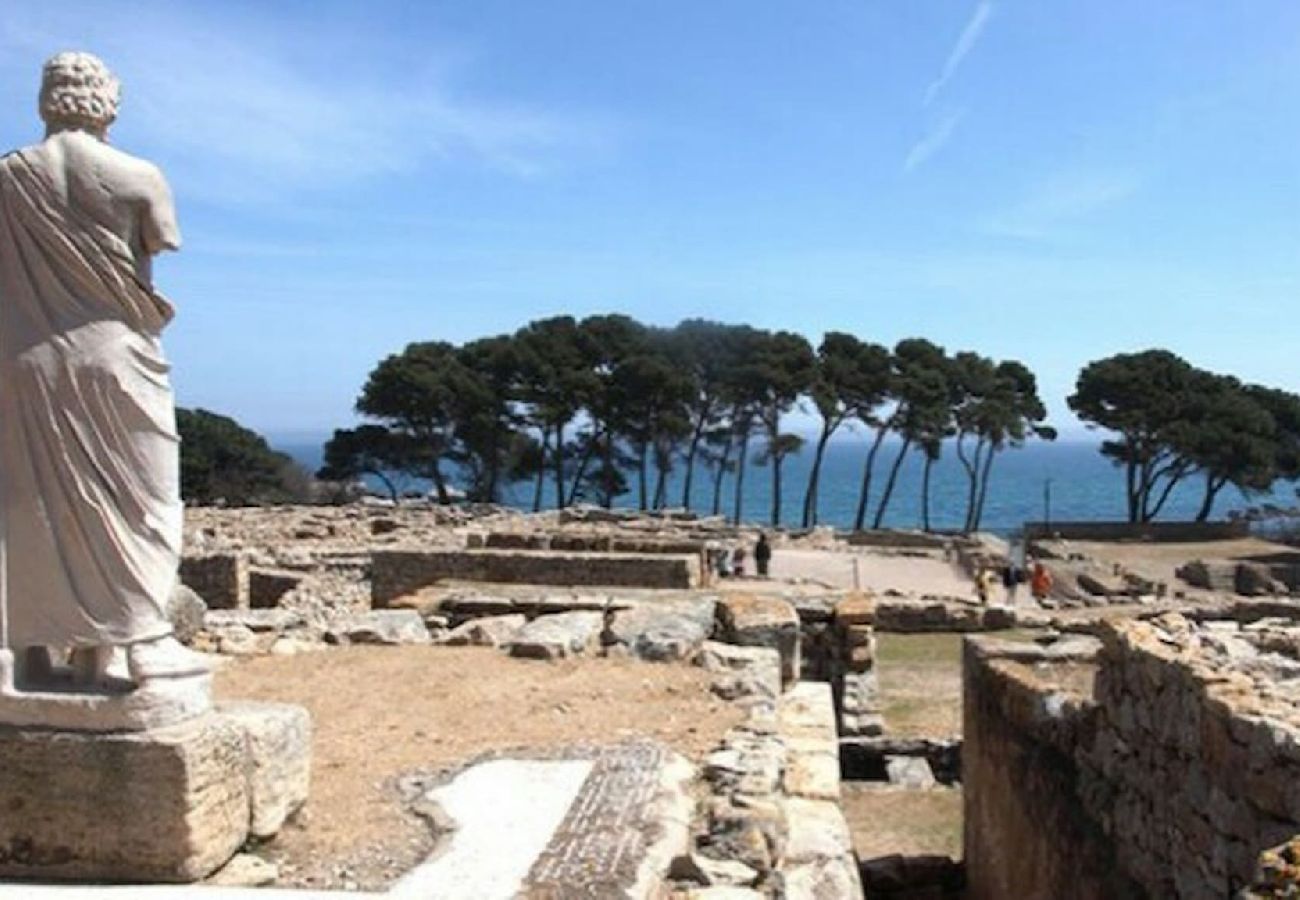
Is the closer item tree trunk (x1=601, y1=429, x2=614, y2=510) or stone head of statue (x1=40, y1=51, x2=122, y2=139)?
stone head of statue (x1=40, y1=51, x2=122, y2=139)

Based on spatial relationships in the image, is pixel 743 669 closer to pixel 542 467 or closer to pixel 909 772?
pixel 909 772

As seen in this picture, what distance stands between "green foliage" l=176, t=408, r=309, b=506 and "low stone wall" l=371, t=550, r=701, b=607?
31614mm

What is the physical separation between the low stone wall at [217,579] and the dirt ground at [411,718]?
10077mm

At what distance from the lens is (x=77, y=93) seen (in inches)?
168

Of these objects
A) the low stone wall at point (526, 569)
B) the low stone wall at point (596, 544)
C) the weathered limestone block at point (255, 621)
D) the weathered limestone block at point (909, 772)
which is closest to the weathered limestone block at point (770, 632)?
the weathered limestone block at point (909, 772)

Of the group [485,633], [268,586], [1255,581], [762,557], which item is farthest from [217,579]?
[1255,581]

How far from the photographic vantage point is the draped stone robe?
13.8 feet

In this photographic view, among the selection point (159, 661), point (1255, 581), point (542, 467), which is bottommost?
point (1255, 581)

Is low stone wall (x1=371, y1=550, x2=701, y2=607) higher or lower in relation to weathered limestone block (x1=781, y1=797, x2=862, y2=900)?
higher

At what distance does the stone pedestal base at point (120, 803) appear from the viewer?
4094 mm

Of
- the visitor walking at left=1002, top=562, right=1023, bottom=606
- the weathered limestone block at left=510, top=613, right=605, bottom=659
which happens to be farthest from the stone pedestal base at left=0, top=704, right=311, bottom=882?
the visitor walking at left=1002, top=562, right=1023, bottom=606

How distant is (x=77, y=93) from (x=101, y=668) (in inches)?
80.0

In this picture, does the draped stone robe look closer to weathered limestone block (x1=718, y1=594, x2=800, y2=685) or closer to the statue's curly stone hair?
the statue's curly stone hair

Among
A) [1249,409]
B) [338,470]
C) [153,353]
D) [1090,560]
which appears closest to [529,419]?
[338,470]
